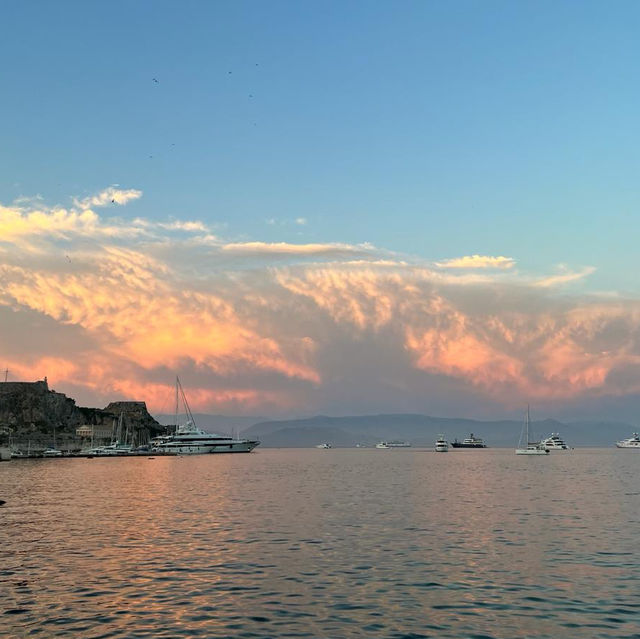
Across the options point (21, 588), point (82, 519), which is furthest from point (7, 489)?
point (21, 588)

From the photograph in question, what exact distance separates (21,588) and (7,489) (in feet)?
270

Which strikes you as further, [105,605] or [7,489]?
[7,489]

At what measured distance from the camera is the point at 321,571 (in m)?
38.2

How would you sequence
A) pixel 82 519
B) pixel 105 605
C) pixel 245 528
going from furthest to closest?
1. pixel 82 519
2. pixel 245 528
3. pixel 105 605

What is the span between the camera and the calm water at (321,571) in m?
27.7

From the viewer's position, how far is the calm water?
27719 millimetres

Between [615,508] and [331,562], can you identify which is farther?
[615,508]

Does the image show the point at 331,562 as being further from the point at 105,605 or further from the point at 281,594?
the point at 105,605

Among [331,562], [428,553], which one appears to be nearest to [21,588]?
[331,562]

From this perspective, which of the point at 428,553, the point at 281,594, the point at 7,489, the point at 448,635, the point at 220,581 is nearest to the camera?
the point at 448,635

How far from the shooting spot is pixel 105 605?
30734 millimetres

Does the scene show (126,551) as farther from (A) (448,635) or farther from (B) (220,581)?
(A) (448,635)

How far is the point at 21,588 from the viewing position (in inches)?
1347

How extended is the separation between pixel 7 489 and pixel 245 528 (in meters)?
67.5
